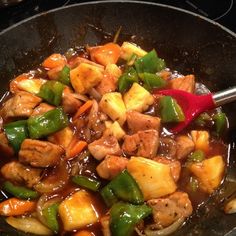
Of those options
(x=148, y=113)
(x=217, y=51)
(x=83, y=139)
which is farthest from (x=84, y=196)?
(x=217, y=51)

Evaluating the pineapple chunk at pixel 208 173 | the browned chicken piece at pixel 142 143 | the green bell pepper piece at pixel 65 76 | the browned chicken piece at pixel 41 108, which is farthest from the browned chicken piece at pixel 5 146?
the pineapple chunk at pixel 208 173

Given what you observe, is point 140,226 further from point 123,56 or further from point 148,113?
point 123,56

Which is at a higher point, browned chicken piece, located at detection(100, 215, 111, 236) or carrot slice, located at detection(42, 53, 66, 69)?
carrot slice, located at detection(42, 53, 66, 69)

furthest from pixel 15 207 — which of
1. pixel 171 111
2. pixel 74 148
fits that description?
pixel 171 111

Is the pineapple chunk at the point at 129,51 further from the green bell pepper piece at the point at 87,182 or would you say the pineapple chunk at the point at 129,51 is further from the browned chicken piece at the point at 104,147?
the green bell pepper piece at the point at 87,182

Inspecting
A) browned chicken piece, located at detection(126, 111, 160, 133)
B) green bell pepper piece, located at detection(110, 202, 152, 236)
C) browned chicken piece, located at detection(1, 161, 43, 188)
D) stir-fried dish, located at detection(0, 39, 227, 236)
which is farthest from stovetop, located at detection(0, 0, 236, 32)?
green bell pepper piece, located at detection(110, 202, 152, 236)

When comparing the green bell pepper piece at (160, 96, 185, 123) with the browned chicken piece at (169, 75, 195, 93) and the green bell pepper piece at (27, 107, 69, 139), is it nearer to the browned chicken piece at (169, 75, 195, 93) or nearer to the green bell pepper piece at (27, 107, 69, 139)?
the browned chicken piece at (169, 75, 195, 93)
